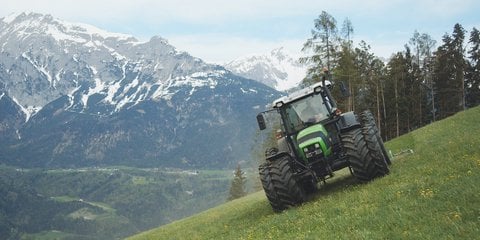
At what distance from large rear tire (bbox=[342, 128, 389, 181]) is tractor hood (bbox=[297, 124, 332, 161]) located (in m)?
0.78

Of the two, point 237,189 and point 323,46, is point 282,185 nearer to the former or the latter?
point 323,46

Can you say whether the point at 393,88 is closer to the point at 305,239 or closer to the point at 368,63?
the point at 368,63

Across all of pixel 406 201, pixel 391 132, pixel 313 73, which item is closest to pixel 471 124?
pixel 313 73

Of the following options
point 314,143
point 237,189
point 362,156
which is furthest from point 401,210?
point 237,189

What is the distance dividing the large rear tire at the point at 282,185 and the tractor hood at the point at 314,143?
2.47 ft

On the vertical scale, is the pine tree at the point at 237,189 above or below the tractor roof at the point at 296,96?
below

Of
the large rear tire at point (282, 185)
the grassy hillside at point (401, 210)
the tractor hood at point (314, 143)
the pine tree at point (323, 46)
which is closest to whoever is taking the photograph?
the grassy hillside at point (401, 210)

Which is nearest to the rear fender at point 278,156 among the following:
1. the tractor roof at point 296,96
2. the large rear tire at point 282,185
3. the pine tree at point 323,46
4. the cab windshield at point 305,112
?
the large rear tire at point 282,185

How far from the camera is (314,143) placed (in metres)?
17.7

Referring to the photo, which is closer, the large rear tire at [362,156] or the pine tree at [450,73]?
the large rear tire at [362,156]

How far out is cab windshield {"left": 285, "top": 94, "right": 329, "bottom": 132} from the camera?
19531 millimetres

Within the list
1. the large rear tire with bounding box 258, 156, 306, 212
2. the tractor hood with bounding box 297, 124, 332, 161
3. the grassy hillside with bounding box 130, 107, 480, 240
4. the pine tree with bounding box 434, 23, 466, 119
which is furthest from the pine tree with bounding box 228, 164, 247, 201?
the tractor hood with bounding box 297, 124, 332, 161

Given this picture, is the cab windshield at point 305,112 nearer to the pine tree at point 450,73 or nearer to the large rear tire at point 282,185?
the large rear tire at point 282,185

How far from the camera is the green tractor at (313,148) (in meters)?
→ 17.3
